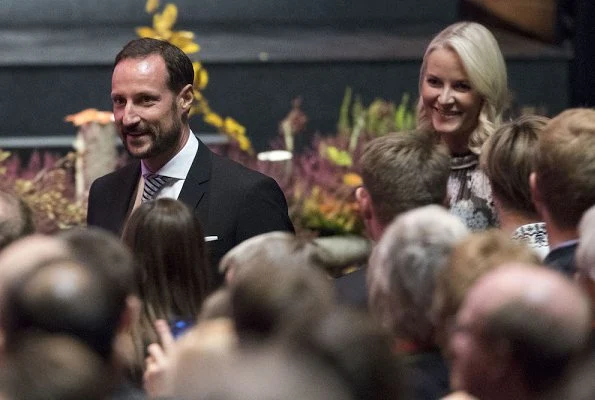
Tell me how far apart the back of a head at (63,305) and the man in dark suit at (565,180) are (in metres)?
1.25

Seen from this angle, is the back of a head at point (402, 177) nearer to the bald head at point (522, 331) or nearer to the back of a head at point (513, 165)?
the back of a head at point (513, 165)

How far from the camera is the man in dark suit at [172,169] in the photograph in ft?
15.0

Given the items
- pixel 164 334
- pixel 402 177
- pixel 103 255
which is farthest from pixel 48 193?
pixel 103 255

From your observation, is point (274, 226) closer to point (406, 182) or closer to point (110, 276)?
point (406, 182)

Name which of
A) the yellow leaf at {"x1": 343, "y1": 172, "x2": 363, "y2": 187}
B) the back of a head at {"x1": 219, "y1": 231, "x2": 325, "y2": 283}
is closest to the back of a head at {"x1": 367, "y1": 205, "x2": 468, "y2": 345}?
the back of a head at {"x1": 219, "y1": 231, "x2": 325, "y2": 283}

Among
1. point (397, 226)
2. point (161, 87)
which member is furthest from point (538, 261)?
point (161, 87)

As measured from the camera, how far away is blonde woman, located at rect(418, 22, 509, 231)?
183 inches

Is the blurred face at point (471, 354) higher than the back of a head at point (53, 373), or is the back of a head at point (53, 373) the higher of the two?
the back of a head at point (53, 373)

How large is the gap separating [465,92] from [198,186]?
0.86 m

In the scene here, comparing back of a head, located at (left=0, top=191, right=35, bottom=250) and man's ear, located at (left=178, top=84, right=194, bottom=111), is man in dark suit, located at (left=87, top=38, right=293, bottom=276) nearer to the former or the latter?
man's ear, located at (left=178, top=84, right=194, bottom=111)

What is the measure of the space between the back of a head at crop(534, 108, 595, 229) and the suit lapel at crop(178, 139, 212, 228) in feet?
4.26

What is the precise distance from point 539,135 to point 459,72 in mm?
975

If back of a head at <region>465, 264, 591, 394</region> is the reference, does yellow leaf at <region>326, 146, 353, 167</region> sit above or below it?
below

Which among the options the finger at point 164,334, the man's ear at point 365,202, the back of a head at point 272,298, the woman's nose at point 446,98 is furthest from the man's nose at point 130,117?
the back of a head at point 272,298
